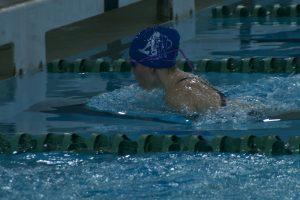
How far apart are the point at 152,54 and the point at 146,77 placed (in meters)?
0.15

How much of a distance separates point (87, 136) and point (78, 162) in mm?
584

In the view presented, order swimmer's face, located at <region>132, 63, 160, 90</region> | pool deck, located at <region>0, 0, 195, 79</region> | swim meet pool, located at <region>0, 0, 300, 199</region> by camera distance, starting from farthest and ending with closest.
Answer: pool deck, located at <region>0, 0, 195, 79</region> → swimmer's face, located at <region>132, 63, 160, 90</region> → swim meet pool, located at <region>0, 0, 300, 199</region>

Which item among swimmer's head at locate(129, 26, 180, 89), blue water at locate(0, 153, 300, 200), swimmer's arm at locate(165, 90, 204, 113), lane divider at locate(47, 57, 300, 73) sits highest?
swimmer's head at locate(129, 26, 180, 89)

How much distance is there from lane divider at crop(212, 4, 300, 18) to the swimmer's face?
15.9 ft

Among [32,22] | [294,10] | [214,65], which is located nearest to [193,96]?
[214,65]

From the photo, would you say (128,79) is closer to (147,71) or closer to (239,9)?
(147,71)

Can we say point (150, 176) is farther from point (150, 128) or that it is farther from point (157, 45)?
point (157, 45)

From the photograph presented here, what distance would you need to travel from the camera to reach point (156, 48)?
7.08m

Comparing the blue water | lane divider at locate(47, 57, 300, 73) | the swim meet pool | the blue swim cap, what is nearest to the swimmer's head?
the blue swim cap

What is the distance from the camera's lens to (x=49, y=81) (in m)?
8.85

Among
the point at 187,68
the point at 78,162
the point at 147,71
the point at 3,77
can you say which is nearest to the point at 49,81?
the point at 3,77

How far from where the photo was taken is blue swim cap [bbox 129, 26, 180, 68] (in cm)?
703

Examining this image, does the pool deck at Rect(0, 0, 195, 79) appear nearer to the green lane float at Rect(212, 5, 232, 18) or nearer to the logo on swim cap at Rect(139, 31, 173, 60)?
the logo on swim cap at Rect(139, 31, 173, 60)

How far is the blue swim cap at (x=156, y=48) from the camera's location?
7031 millimetres
